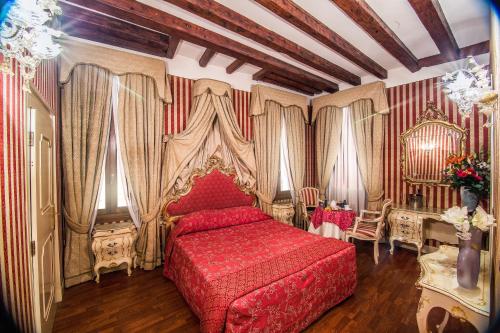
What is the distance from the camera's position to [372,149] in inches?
173

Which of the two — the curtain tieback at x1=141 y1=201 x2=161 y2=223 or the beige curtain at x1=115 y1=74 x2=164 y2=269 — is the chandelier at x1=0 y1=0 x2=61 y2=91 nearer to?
the beige curtain at x1=115 y1=74 x2=164 y2=269

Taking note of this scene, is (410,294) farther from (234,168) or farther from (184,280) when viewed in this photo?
(234,168)

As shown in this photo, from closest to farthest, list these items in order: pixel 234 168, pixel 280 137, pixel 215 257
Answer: pixel 215 257
pixel 234 168
pixel 280 137

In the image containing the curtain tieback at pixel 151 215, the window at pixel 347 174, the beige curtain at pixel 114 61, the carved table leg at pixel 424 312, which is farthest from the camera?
the window at pixel 347 174

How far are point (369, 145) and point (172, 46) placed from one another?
4046mm

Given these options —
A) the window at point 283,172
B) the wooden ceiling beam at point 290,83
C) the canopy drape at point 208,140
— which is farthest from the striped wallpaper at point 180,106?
the window at point 283,172

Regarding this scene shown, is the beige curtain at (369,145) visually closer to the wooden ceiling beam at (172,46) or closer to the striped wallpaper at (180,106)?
the striped wallpaper at (180,106)

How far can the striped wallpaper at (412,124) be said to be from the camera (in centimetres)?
338

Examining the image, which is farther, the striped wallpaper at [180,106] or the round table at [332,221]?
the round table at [332,221]

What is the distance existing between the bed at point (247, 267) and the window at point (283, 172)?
1383mm

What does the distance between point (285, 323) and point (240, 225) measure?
1757mm

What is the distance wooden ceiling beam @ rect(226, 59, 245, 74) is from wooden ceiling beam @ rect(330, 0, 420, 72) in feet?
5.89

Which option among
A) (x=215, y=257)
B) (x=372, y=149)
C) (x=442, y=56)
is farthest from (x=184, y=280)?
(x=442, y=56)

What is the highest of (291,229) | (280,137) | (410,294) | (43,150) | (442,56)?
(442,56)
